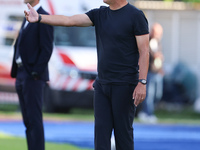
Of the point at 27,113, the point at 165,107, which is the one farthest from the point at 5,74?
the point at 27,113

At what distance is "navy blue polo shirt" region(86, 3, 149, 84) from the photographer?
17.4ft

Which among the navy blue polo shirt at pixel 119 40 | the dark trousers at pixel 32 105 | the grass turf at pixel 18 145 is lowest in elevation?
the grass turf at pixel 18 145

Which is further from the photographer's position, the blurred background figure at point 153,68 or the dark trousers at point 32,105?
the blurred background figure at point 153,68

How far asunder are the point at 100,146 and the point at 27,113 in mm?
1389

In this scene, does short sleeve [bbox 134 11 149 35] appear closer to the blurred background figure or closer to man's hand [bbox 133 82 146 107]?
man's hand [bbox 133 82 146 107]

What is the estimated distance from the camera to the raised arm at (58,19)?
17.0 feet

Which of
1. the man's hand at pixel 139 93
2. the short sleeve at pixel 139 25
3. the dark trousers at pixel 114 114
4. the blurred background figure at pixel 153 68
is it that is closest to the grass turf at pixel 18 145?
the dark trousers at pixel 114 114

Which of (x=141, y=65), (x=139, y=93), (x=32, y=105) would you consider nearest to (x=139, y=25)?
(x=141, y=65)

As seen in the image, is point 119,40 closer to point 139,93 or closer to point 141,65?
point 141,65

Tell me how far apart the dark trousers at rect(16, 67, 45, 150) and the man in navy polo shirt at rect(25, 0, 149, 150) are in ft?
4.10

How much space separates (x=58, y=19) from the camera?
5.31 meters

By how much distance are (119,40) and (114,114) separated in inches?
27.8

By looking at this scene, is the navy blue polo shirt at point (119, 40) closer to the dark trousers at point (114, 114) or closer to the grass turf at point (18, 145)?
the dark trousers at point (114, 114)

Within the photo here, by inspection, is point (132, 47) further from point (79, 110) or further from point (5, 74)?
point (79, 110)
